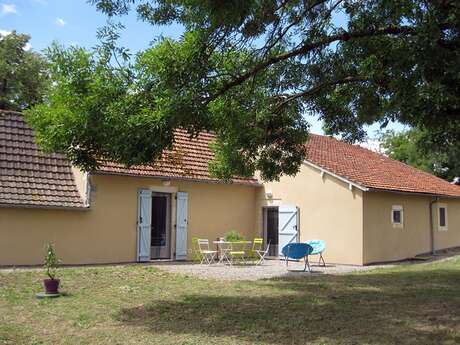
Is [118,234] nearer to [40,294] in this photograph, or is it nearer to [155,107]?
[40,294]

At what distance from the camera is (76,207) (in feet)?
55.0

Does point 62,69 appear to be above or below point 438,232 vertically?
above

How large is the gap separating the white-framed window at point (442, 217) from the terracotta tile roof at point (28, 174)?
51.1 ft

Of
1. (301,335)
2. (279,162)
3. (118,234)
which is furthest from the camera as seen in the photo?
(118,234)

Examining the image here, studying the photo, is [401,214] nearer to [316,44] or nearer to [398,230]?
[398,230]

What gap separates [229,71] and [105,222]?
31.2ft

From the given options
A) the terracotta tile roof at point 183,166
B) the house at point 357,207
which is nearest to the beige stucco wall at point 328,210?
the house at point 357,207

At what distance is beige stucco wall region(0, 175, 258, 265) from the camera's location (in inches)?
628

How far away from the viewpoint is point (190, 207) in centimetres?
2000

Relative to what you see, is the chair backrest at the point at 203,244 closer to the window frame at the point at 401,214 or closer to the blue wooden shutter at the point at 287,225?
the blue wooden shutter at the point at 287,225

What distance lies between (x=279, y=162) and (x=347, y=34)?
419 cm

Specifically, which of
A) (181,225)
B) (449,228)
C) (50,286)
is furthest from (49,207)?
(449,228)

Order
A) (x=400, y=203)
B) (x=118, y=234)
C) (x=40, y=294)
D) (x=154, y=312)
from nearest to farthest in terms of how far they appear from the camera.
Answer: (x=154, y=312), (x=40, y=294), (x=118, y=234), (x=400, y=203)

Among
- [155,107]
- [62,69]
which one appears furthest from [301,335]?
[62,69]
